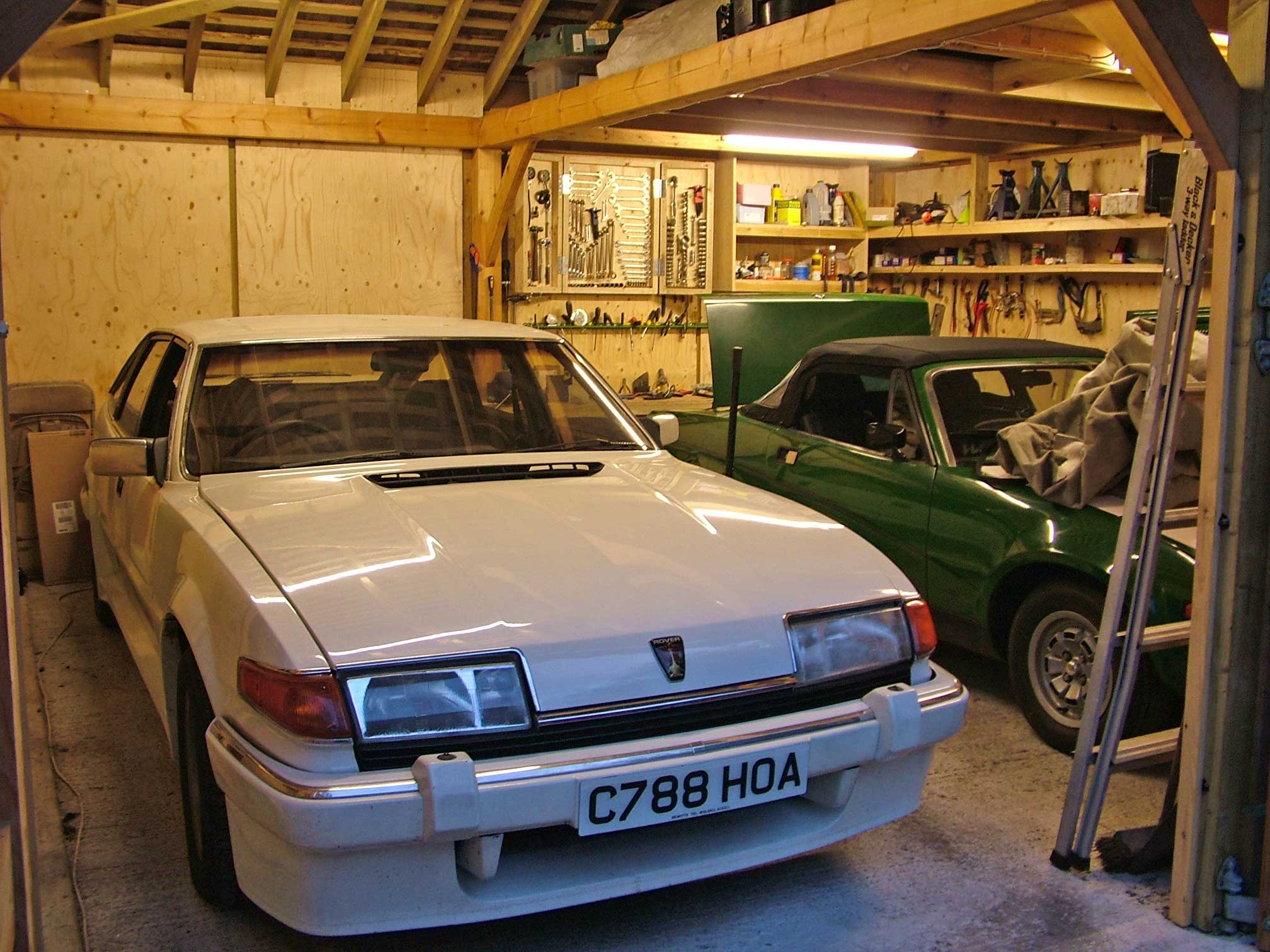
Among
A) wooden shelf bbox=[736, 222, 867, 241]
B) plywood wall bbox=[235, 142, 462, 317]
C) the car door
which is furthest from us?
Result: wooden shelf bbox=[736, 222, 867, 241]

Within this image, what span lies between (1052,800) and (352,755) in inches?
85.1

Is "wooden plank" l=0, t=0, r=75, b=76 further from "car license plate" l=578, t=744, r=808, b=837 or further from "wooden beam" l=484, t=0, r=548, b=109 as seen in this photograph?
"wooden beam" l=484, t=0, r=548, b=109

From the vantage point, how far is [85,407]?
6121mm

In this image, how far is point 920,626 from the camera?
2.67 meters

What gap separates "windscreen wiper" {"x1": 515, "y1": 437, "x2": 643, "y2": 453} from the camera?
3.50 metres

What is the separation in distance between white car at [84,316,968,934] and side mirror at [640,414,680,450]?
534 mm

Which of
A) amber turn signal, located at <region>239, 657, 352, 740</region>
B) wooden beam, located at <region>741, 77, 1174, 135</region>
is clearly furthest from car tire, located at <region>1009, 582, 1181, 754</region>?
wooden beam, located at <region>741, 77, 1174, 135</region>

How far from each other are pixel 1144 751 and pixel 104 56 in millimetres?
7326

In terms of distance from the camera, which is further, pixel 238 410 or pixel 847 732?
pixel 238 410

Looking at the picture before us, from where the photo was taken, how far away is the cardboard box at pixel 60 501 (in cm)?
559

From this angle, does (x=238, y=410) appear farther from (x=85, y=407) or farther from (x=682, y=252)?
→ (x=682, y=252)

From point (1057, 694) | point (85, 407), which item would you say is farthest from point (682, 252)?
point (1057, 694)

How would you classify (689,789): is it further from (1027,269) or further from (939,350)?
(1027,269)

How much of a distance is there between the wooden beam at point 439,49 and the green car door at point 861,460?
13.3ft
